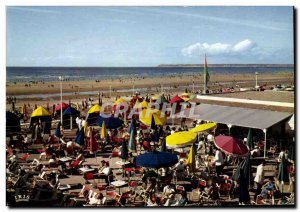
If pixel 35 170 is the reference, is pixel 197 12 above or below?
above

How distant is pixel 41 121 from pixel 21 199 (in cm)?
844

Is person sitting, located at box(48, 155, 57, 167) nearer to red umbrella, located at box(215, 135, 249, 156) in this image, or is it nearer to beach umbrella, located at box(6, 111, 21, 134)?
beach umbrella, located at box(6, 111, 21, 134)

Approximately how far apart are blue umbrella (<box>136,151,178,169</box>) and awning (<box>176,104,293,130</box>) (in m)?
5.23

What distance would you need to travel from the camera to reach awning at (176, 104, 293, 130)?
15.3 m

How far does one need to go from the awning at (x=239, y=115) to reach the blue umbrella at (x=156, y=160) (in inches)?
206

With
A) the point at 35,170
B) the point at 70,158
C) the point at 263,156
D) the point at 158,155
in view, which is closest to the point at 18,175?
the point at 35,170

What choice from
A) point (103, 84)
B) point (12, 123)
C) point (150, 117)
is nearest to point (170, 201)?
point (150, 117)

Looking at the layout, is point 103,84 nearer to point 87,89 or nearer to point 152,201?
point 87,89

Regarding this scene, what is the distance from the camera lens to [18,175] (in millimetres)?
12656

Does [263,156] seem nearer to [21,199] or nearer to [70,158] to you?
[70,158]

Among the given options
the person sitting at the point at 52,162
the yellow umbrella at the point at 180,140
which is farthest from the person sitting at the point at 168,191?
the person sitting at the point at 52,162

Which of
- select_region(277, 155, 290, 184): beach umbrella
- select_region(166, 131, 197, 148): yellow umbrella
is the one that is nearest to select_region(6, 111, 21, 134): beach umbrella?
select_region(166, 131, 197, 148): yellow umbrella

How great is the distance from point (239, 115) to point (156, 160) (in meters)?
6.58
